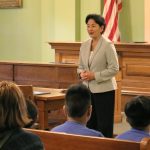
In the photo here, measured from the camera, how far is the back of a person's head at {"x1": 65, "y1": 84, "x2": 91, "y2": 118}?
2.73 meters

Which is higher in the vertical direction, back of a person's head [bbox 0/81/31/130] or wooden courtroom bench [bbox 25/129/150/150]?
back of a person's head [bbox 0/81/31/130]

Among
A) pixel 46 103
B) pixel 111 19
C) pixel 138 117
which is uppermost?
pixel 111 19

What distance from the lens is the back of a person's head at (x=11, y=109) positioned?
1.88 metres

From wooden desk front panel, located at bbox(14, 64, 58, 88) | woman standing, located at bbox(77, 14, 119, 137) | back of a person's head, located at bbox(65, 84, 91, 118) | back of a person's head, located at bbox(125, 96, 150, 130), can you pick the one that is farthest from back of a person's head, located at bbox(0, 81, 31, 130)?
wooden desk front panel, located at bbox(14, 64, 58, 88)

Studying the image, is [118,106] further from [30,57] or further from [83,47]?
[30,57]

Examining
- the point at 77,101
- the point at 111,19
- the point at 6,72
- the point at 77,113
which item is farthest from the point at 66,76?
the point at 77,113

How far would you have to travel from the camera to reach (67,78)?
19.4 feet

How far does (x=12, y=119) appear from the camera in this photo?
6.19 ft

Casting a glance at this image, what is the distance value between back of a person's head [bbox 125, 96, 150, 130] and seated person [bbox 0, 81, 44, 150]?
2.98 ft

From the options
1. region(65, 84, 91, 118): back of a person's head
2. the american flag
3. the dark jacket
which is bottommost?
the dark jacket

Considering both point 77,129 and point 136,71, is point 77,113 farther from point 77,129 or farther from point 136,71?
point 136,71

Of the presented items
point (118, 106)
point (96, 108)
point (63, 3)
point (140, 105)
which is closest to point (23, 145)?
point (140, 105)

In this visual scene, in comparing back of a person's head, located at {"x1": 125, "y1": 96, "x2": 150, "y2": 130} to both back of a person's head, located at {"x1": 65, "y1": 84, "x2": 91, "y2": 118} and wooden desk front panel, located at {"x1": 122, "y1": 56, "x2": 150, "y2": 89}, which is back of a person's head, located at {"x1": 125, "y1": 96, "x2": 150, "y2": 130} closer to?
back of a person's head, located at {"x1": 65, "y1": 84, "x2": 91, "y2": 118}

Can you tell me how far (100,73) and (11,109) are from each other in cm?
222
